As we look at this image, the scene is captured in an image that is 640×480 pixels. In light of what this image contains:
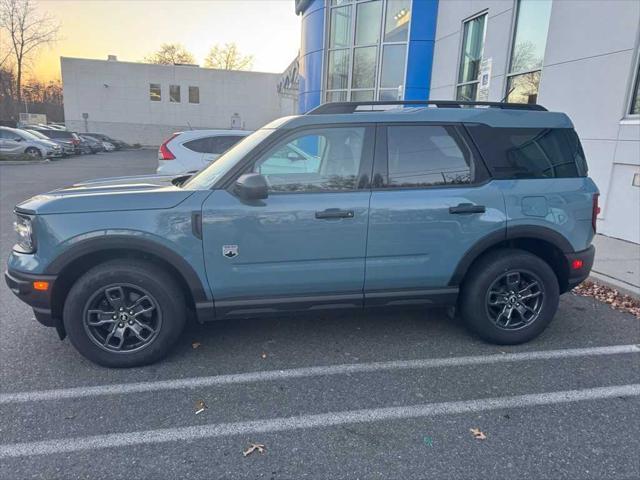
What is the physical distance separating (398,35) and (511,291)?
11267mm

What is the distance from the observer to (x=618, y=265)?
5703mm

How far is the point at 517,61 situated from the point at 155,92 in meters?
40.4

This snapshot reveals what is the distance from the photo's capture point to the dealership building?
6691 millimetres

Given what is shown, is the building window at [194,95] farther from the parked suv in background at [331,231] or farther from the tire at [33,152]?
the parked suv in background at [331,231]

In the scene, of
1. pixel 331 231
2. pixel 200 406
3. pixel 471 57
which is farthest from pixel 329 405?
pixel 471 57

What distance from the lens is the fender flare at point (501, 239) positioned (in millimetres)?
3580

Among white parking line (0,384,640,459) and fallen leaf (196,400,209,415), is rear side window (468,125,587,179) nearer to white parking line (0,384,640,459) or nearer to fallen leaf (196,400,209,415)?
white parking line (0,384,640,459)

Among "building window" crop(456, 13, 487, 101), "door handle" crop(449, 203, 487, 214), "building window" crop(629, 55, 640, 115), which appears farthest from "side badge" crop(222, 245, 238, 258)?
"building window" crop(456, 13, 487, 101)

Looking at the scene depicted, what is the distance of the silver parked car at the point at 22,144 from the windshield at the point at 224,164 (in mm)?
23857

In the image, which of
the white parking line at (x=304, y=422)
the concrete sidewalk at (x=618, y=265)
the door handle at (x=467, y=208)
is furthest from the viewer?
the concrete sidewalk at (x=618, y=265)

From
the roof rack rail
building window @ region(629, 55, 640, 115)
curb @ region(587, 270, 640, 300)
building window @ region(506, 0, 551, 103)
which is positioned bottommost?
curb @ region(587, 270, 640, 300)

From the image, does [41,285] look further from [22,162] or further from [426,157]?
[22,162]

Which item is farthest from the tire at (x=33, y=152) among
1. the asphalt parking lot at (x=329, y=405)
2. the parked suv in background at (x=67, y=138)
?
the asphalt parking lot at (x=329, y=405)

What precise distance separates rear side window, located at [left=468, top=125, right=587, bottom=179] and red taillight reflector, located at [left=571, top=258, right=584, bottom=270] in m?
0.72
